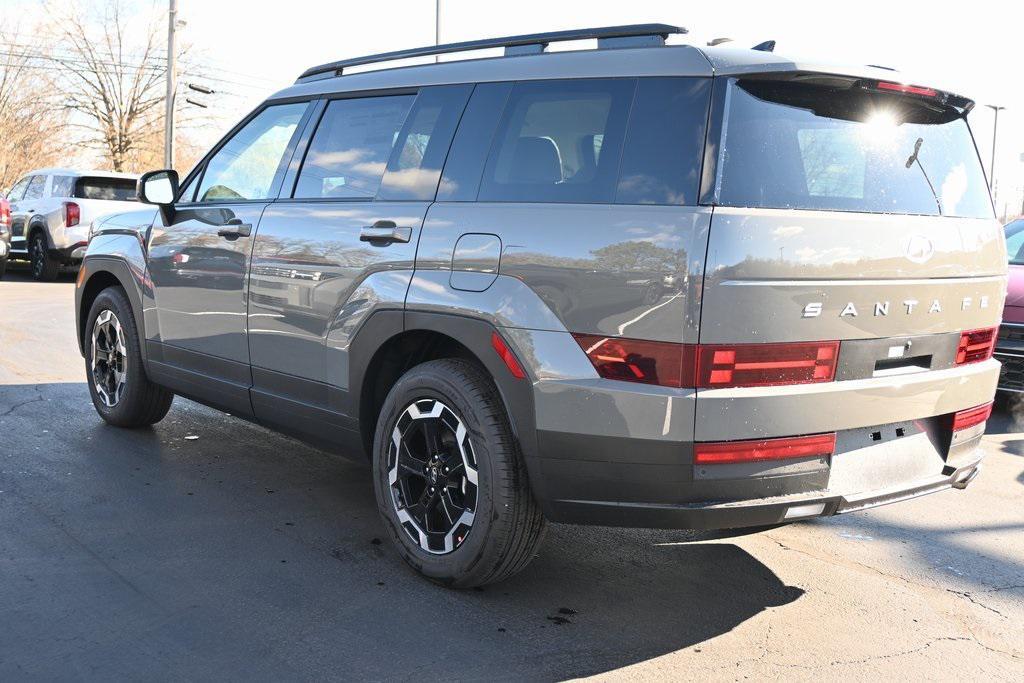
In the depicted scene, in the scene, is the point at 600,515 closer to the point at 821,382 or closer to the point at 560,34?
the point at 821,382

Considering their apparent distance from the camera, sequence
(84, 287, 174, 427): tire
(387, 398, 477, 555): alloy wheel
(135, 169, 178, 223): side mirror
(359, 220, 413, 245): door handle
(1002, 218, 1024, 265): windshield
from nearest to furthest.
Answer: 1. (387, 398, 477, 555): alloy wheel
2. (359, 220, 413, 245): door handle
3. (135, 169, 178, 223): side mirror
4. (84, 287, 174, 427): tire
5. (1002, 218, 1024, 265): windshield

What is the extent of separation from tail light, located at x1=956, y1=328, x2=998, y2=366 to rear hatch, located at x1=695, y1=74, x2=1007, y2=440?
5cm

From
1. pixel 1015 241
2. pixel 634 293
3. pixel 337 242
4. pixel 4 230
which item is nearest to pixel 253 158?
pixel 337 242

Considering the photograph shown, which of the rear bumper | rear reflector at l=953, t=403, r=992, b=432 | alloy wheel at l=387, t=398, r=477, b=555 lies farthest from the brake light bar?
alloy wheel at l=387, t=398, r=477, b=555

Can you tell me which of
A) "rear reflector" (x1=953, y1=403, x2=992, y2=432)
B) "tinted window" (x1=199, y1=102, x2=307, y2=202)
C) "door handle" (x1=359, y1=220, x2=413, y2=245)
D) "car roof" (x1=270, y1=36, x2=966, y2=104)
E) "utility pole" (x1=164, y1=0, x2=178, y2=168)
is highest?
"utility pole" (x1=164, y1=0, x2=178, y2=168)

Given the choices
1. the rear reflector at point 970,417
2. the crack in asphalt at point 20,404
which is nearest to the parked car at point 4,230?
the crack in asphalt at point 20,404

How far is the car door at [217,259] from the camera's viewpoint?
457 centimetres

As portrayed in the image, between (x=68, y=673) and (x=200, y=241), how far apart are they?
8.05 feet

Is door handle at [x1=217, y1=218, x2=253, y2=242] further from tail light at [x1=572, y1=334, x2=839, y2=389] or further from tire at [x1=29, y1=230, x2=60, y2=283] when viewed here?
tire at [x1=29, y1=230, x2=60, y2=283]

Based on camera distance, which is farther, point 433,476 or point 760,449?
point 433,476

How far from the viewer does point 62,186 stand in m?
15.5

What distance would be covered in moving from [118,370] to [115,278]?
1.79ft

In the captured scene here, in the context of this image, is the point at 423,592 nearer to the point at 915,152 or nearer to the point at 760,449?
the point at 760,449

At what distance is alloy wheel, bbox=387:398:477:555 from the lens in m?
3.48
